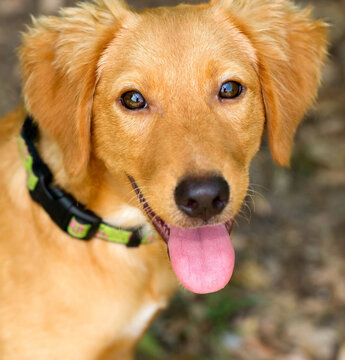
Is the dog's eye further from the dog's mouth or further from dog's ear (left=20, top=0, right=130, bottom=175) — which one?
the dog's mouth

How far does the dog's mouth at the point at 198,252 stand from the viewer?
8.64ft

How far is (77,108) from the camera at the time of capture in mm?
2584

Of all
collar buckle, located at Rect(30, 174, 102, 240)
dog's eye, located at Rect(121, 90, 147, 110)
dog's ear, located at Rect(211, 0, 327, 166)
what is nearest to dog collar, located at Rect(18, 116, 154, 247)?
collar buckle, located at Rect(30, 174, 102, 240)

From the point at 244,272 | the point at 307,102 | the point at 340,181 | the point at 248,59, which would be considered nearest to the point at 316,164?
the point at 340,181

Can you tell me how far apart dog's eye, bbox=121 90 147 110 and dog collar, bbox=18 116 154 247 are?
0.52 meters

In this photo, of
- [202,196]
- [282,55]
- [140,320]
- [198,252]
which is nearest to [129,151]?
[202,196]

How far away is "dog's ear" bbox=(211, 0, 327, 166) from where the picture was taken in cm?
275

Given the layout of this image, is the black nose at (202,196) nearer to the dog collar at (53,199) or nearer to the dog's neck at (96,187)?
the dog's neck at (96,187)

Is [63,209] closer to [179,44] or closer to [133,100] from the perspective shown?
[133,100]

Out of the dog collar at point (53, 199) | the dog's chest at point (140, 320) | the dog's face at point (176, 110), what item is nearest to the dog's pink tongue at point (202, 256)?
the dog's face at point (176, 110)

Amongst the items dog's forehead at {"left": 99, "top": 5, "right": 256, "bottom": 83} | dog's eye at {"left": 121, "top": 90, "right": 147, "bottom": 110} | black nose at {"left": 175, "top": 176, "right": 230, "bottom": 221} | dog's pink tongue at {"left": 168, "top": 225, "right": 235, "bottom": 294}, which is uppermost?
dog's forehead at {"left": 99, "top": 5, "right": 256, "bottom": 83}

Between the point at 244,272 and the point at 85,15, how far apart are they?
99.9 inches

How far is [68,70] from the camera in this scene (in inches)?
103

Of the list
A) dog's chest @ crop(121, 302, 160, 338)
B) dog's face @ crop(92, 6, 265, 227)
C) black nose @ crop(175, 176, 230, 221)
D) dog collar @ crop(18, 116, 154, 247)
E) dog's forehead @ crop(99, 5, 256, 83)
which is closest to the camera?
black nose @ crop(175, 176, 230, 221)
